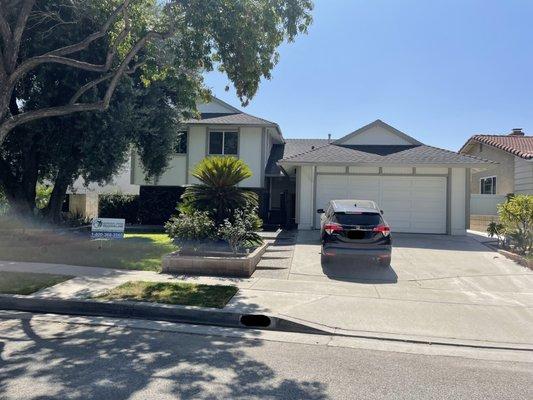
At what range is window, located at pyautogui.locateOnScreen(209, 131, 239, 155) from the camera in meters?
23.3

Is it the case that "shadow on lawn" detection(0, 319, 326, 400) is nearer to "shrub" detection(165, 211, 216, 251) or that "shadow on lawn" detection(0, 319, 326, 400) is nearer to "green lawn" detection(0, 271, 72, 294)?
"green lawn" detection(0, 271, 72, 294)

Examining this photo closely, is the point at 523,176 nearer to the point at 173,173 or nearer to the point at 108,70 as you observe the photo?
the point at 173,173

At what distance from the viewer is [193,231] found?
11617 mm

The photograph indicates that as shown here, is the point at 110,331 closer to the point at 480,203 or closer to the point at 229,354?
the point at 229,354

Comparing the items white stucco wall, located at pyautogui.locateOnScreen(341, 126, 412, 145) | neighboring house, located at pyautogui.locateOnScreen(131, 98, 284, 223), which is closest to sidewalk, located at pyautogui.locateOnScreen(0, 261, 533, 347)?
white stucco wall, located at pyautogui.locateOnScreen(341, 126, 412, 145)

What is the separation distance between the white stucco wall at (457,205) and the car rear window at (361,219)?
8347 millimetres

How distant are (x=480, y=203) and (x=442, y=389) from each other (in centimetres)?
1972

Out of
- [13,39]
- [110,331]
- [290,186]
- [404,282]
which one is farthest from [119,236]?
[290,186]

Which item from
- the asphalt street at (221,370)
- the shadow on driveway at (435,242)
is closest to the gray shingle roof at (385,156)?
the shadow on driveway at (435,242)

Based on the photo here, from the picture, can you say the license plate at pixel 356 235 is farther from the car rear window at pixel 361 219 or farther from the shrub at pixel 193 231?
the shrub at pixel 193 231

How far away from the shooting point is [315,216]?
1819 centimetres

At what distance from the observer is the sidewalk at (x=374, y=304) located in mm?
6680

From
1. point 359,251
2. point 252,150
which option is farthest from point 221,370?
point 252,150

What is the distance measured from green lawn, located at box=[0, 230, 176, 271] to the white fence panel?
1526 cm
